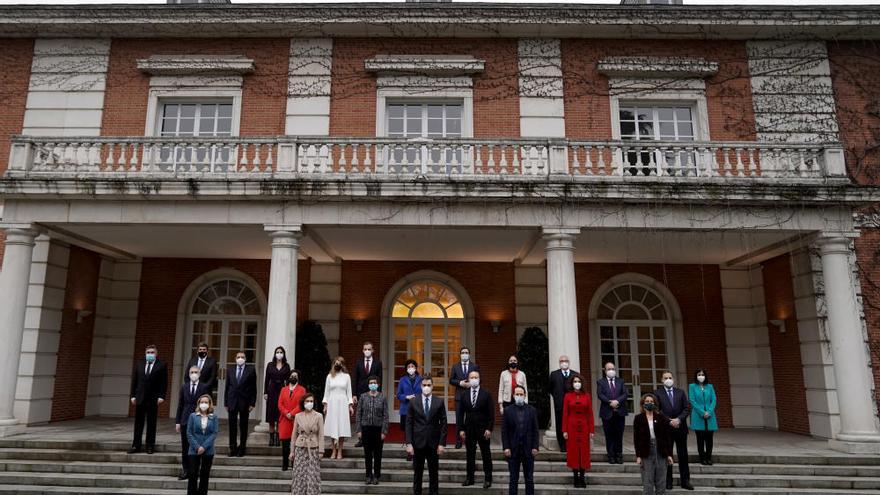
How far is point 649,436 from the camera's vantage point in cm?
735

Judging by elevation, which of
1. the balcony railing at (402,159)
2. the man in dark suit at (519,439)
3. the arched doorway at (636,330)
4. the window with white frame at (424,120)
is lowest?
the man in dark suit at (519,439)

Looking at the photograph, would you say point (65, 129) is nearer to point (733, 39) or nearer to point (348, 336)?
point (348, 336)

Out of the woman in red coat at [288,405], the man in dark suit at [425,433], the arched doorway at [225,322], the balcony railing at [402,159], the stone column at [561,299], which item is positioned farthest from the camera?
the arched doorway at [225,322]

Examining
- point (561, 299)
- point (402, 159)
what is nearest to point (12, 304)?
point (402, 159)

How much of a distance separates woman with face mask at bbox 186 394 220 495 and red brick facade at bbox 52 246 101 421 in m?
7.24

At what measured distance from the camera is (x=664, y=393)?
8.74 metres

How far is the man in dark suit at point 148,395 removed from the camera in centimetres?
936

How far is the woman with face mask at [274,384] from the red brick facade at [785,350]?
10.6 metres

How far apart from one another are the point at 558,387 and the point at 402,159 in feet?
15.8

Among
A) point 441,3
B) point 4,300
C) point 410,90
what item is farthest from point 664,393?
point 4,300

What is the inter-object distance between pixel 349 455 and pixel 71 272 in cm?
820

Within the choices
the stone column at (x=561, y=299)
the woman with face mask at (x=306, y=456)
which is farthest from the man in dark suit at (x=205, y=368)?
the stone column at (x=561, y=299)

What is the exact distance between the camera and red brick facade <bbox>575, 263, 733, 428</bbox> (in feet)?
44.9

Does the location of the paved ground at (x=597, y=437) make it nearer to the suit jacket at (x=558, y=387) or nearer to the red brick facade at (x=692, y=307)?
the suit jacket at (x=558, y=387)
